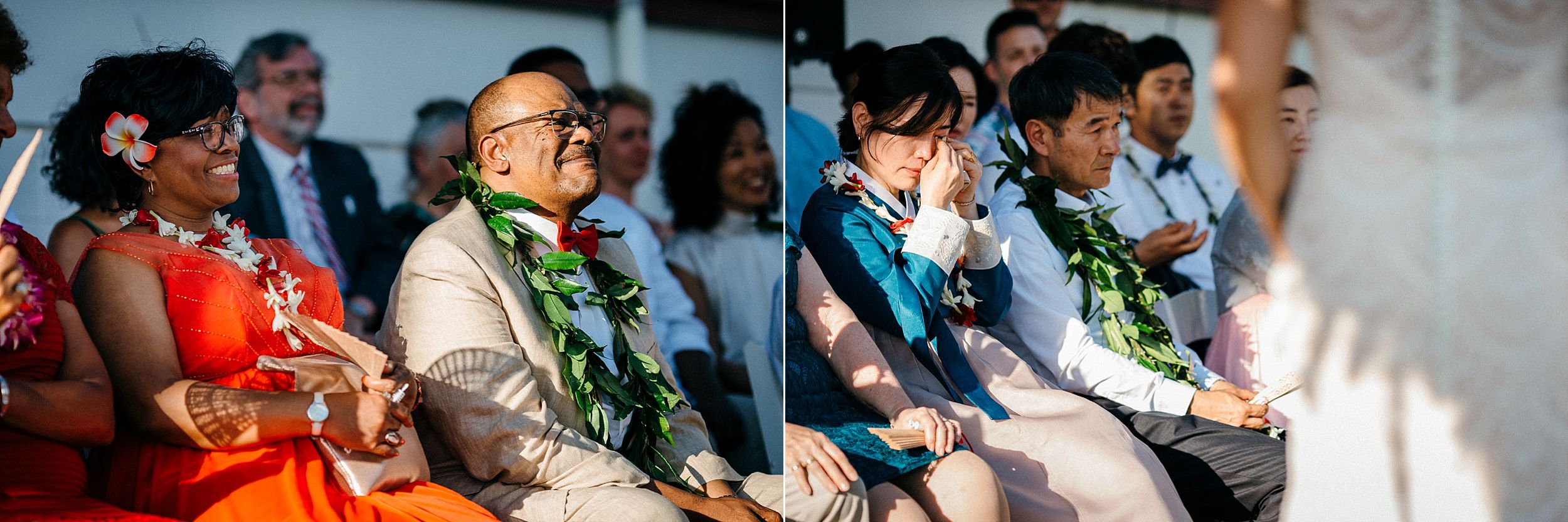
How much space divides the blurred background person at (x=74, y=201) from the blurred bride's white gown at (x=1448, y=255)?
2.73 m

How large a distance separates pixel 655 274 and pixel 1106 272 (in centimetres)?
194

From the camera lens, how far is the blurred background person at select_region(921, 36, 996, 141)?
3852 millimetres

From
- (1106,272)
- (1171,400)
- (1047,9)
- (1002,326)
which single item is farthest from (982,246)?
(1047,9)

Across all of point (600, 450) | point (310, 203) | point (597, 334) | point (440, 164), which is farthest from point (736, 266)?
point (600, 450)

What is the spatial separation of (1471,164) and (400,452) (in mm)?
2204

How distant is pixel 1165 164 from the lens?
5.36m

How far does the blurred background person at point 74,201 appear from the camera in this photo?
314cm

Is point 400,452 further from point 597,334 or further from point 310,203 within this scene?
point 310,203

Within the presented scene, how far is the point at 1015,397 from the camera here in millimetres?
3414

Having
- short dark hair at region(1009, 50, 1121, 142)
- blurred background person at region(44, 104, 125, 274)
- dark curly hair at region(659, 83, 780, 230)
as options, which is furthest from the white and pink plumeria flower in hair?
dark curly hair at region(659, 83, 780, 230)

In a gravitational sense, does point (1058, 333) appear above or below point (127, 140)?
below

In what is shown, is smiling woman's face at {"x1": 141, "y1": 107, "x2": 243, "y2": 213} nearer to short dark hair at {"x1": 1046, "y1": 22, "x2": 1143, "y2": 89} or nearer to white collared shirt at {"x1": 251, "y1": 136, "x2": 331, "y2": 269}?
white collared shirt at {"x1": 251, "y1": 136, "x2": 331, "y2": 269}

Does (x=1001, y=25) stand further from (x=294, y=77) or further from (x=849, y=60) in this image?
(x=294, y=77)

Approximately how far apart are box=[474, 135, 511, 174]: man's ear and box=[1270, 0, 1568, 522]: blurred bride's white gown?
1.96 metres
